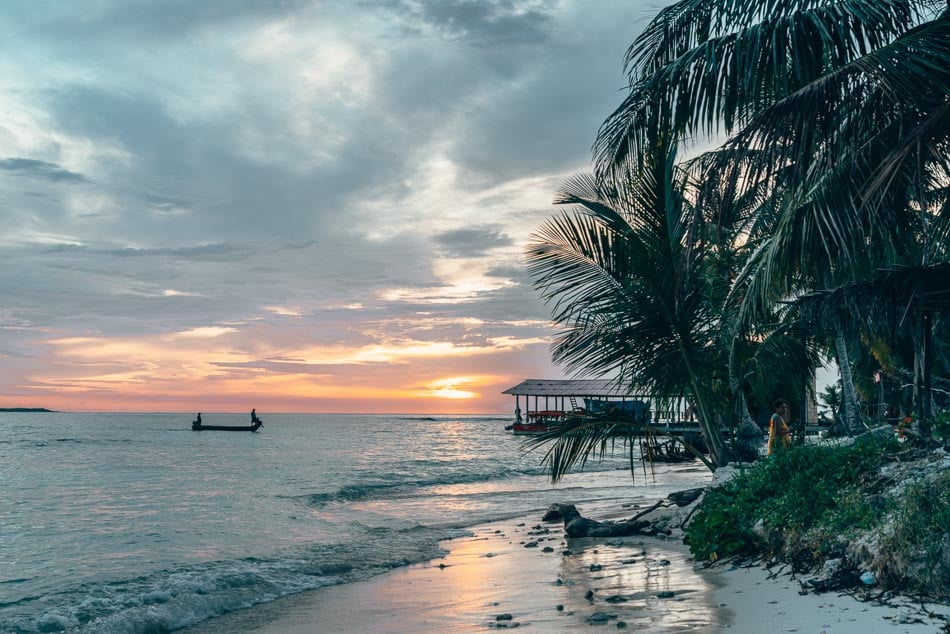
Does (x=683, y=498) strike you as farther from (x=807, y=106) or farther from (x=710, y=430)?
(x=807, y=106)

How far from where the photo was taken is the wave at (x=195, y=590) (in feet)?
30.2

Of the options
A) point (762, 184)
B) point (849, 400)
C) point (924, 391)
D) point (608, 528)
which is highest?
point (762, 184)

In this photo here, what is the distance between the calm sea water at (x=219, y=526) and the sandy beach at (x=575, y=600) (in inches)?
47.5

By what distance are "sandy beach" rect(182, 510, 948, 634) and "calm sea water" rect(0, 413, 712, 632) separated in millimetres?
1207

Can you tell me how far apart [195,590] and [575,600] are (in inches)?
237

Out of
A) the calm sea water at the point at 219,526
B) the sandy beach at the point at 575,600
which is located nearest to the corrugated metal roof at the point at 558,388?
the calm sea water at the point at 219,526

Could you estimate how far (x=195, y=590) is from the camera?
10.5 meters

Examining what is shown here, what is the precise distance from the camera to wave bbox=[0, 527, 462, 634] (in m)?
9.20

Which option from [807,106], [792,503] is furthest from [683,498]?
[807,106]

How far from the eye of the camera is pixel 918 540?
5.35 m

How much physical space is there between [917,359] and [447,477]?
79.4ft

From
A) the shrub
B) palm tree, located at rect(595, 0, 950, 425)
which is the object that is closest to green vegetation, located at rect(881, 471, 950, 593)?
the shrub

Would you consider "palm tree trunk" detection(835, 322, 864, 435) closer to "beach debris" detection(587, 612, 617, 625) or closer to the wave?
the wave

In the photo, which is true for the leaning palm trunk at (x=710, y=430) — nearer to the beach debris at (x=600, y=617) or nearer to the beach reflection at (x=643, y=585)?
the beach reflection at (x=643, y=585)
